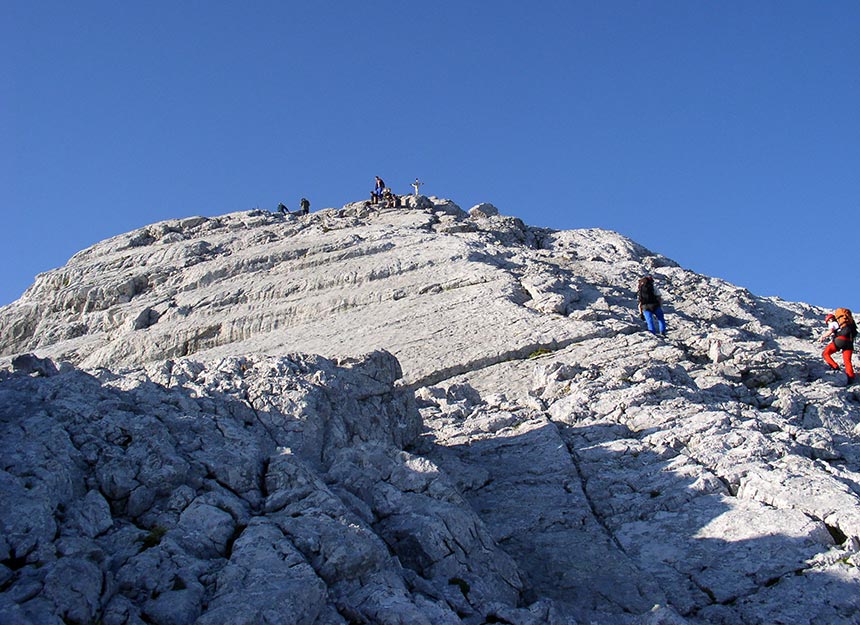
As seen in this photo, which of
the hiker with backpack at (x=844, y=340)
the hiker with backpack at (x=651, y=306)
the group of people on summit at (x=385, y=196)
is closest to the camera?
the hiker with backpack at (x=844, y=340)

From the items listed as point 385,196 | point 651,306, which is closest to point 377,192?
point 385,196

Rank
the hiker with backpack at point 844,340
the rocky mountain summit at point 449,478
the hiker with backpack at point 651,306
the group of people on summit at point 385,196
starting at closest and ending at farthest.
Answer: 1. the rocky mountain summit at point 449,478
2. the hiker with backpack at point 844,340
3. the hiker with backpack at point 651,306
4. the group of people on summit at point 385,196

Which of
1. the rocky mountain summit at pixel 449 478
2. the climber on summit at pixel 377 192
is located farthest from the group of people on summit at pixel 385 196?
the rocky mountain summit at pixel 449 478

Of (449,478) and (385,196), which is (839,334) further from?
(385,196)

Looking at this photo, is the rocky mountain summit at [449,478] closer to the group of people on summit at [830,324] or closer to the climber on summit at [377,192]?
the group of people on summit at [830,324]

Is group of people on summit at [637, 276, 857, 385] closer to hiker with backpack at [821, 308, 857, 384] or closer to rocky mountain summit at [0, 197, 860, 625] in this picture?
hiker with backpack at [821, 308, 857, 384]

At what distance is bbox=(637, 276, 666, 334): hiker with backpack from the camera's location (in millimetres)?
31281

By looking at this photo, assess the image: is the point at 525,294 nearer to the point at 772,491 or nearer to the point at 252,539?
the point at 772,491

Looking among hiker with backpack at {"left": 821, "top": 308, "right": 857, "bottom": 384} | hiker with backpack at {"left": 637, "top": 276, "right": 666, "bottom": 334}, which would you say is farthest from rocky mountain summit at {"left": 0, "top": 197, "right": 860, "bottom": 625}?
hiker with backpack at {"left": 637, "top": 276, "right": 666, "bottom": 334}

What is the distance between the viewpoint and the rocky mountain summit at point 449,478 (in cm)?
1202

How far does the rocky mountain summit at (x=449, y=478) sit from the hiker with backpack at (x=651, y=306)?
31.7 inches

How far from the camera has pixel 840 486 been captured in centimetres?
1692

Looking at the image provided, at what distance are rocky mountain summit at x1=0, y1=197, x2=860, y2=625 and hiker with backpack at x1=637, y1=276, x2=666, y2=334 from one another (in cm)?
81

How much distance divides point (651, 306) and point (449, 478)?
56.0 feet
